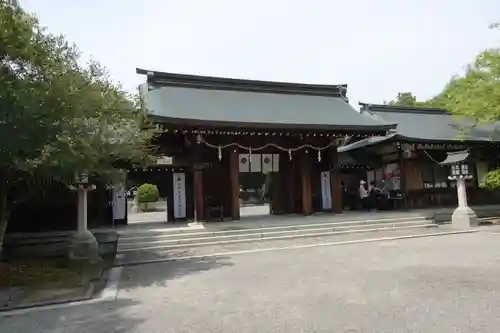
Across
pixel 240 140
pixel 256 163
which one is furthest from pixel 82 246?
pixel 256 163

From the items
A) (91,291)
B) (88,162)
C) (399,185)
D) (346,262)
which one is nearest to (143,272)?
(91,291)

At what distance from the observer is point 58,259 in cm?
1081

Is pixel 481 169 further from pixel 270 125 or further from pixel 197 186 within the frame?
pixel 197 186

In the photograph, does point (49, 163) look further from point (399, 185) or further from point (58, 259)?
point (399, 185)

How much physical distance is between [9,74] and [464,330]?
24.5ft

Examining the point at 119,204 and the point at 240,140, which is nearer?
the point at 119,204

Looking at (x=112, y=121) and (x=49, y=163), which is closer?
(x=49, y=163)

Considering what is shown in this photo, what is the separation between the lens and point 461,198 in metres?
14.8

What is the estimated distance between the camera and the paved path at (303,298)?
4.59m

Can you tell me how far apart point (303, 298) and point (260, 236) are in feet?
23.2

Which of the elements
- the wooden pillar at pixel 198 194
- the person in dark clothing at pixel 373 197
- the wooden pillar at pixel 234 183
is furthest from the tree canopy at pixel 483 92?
the wooden pillar at pixel 198 194

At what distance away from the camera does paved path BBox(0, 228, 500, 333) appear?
15.0 ft

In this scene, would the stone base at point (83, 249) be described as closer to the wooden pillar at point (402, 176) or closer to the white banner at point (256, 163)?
the white banner at point (256, 163)

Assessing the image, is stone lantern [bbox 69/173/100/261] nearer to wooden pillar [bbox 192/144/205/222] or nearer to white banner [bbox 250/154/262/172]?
wooden pillar [bbox 192/144/205/222]
